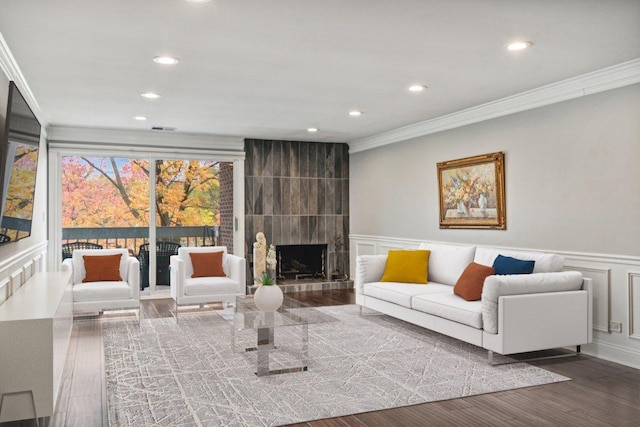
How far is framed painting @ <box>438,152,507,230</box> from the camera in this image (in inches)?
224

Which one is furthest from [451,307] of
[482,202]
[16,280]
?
[16,280]

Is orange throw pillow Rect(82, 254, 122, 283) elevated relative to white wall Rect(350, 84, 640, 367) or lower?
lower

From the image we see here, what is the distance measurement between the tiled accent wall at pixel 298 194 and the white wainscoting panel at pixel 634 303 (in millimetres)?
5011

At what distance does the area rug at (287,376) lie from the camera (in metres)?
3.34

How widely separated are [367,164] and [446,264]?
2928mm

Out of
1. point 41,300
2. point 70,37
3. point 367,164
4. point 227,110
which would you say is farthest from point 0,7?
point 367,164

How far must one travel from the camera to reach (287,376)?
4.02 meters

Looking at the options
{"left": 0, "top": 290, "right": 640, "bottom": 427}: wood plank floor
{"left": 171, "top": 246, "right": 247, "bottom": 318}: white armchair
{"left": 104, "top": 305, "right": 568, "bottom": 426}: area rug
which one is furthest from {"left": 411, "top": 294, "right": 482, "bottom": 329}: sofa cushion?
{"left": 171, "top": 246, "right": 247, "bottom": 318}: white armchair

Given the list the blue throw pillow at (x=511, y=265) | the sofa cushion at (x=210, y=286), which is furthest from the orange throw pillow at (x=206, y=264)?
the blue throw pillow at (x=511, y=265)

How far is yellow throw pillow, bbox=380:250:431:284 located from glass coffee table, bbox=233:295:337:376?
1.31 m

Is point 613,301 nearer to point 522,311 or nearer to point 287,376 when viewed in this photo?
point 522,311

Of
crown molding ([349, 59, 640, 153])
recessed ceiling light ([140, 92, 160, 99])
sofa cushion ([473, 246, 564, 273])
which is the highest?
recessed ceiling light ([140, 92, 160, 99])

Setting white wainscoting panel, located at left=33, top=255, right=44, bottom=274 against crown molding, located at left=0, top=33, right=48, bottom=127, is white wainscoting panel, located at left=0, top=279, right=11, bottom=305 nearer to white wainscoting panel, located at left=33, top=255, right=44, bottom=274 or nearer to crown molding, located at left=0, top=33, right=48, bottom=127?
crown molding, located at left=0, top=33, right=48, bottom=127

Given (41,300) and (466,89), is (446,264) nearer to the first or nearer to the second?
(466,89)
